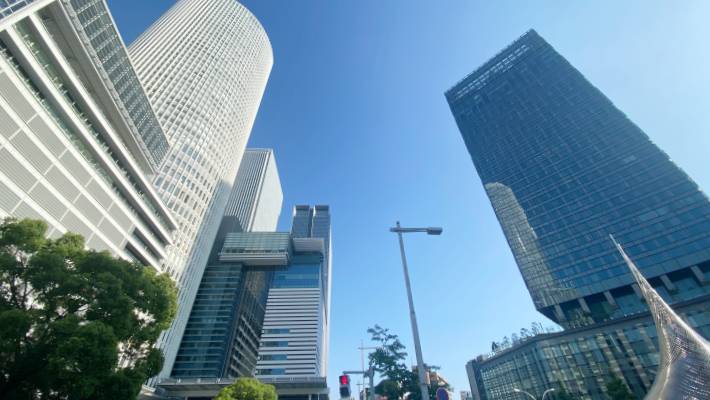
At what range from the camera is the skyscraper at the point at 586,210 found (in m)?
53.5

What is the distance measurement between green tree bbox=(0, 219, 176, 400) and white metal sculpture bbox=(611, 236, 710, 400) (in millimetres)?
20757

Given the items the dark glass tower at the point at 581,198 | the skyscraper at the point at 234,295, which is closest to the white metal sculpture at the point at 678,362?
the dark glass tower at the point at 581,198

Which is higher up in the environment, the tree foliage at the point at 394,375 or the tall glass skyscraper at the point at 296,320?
the tall glass skyscraper at the point at 296,320

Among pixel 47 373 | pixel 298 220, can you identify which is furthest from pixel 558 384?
A: pixel 298 220

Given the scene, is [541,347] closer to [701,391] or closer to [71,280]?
[701,391]

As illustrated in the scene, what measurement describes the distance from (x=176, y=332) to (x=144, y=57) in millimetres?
66069

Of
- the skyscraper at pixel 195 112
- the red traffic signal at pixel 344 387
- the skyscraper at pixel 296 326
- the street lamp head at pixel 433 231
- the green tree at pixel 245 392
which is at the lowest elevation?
the red traffic signal at pixel 344 387

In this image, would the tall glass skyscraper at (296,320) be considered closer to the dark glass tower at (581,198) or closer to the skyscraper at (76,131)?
the skyscraper at (76,131)

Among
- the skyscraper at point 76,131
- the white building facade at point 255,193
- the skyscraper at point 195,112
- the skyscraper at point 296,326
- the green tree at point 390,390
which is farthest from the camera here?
the white building facade at point 255,193

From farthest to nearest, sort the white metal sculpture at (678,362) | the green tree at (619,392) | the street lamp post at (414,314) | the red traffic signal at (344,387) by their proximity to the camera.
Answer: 1. the green tree at (619,392)
2. the red traffic signal at (344,387)
3. the street lamp post at (414,314)
4. the white metal sculpture at (678,362)

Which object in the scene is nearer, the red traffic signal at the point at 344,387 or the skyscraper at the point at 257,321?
the red traffic signal at the point at 344,387

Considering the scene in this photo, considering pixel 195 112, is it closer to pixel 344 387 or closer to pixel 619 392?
pixel 344 387

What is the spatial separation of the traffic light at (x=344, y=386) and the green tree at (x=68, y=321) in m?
10.6

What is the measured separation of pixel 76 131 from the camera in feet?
111
